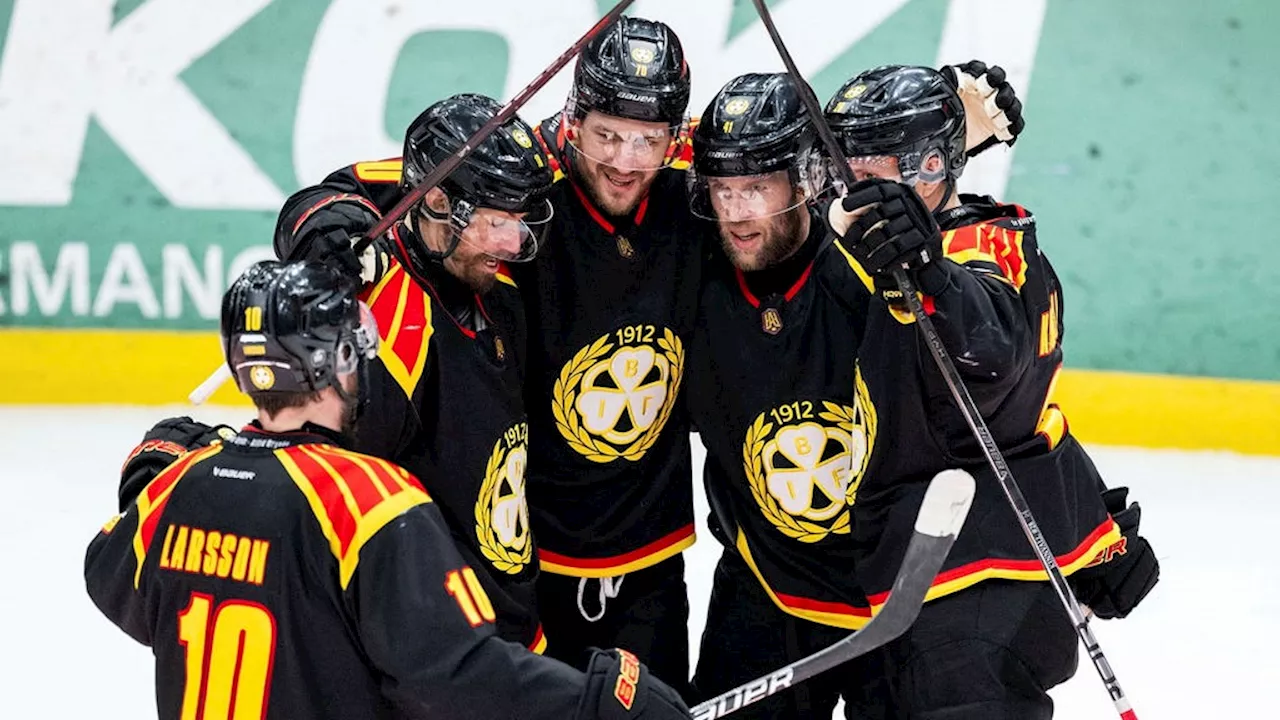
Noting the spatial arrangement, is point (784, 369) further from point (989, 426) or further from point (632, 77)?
point (632, 77)

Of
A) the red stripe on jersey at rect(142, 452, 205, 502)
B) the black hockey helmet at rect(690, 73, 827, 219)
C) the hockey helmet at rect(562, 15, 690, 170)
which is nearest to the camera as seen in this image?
the red stripe on jersey at rect(142, 452, 205, 502)

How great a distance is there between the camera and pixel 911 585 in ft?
7.13

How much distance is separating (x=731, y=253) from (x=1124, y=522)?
2.57 feet

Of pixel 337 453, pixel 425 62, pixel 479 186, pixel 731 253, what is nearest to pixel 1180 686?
pixel 731 253

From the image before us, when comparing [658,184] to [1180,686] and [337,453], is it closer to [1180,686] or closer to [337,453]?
[337,453]

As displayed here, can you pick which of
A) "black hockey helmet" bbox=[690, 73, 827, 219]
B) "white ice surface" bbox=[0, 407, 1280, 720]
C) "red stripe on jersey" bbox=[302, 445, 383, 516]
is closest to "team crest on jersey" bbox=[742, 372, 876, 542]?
"black hockey helmet" bbox=[690, 73, 827, 219]

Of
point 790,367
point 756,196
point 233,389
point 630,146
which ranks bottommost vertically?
point 790,367

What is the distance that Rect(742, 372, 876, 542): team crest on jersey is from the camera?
2.68m

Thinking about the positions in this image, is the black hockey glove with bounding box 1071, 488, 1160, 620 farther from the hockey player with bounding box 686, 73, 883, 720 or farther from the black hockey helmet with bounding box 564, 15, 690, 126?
the black hockey helmet with bounding box 564, 15, 690, 126

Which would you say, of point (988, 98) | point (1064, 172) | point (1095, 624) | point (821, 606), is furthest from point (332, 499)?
point (1064, 172)

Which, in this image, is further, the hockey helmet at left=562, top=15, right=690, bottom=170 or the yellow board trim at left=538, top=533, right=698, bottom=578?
the yellow board trim at left=538, top=533, right=698, bottom=578

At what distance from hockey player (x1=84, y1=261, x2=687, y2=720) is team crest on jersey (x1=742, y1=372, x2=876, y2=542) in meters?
0.77

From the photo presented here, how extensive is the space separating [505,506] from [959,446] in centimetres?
68

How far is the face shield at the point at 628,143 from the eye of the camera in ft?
9.05
